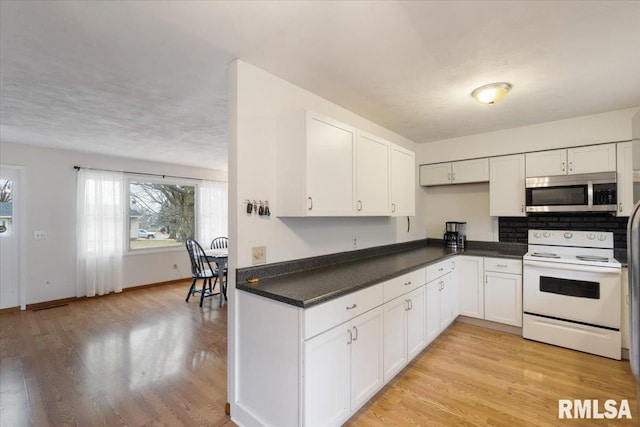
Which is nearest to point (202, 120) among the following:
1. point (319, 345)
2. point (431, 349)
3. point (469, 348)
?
point (319, 345)

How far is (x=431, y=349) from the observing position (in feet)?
9.53

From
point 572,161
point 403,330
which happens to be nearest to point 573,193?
point 572,161

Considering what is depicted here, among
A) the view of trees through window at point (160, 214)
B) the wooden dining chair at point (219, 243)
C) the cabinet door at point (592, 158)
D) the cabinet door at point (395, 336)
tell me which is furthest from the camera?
the wooden dining chair at point (219, 243)

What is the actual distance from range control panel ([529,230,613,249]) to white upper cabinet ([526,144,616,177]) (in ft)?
2.20

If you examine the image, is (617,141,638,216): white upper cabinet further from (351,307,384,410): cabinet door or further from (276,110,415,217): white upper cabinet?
(351,307,384,410): cabinet door

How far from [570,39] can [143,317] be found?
5.08 m

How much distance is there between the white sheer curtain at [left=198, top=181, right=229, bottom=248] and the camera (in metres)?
6.16

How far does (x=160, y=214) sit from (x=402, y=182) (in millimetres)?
4828

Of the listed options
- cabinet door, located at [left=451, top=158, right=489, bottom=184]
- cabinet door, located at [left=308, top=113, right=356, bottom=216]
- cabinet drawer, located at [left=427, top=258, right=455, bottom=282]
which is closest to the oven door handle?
cabinet drawer, located at [left=427, top=258, right=455, bottom=282]

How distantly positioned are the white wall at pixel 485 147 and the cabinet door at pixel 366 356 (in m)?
2.60

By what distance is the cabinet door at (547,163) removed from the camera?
3189mm

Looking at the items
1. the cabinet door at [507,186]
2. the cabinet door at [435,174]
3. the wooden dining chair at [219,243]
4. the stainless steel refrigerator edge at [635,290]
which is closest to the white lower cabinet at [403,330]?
the stainless steel refrigerator edge at [635,290]

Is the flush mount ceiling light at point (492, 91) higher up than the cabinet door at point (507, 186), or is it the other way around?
the flush mount ceiling light at point (492, 91)

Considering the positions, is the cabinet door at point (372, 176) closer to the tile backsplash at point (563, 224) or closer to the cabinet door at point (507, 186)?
the cabinet door at point (507, 186)
